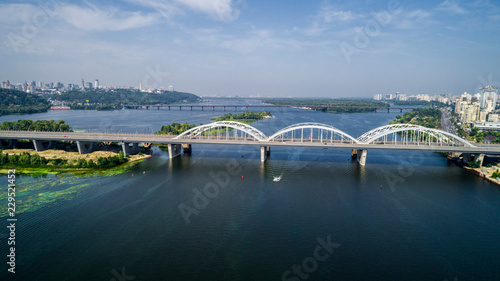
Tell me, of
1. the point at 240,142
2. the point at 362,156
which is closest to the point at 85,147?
the point at 240,142

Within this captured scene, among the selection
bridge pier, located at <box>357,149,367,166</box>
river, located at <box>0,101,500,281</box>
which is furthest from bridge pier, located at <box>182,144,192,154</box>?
bridge pier, located at <box>357,149,367,166</box>

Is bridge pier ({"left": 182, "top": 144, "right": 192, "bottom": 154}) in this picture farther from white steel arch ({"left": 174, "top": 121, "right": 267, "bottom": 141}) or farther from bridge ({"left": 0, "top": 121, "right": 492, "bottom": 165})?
white steel arch ({"left": 174, "top": 121, "right": 267, "bottom": 141})

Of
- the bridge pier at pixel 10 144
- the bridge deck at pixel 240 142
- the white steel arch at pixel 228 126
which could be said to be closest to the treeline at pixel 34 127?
the bridge deck at pixel 240 142

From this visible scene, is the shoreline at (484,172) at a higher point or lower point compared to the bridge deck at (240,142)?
lower

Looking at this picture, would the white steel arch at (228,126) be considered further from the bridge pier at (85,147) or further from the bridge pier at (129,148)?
the bridge pier at (85,147)

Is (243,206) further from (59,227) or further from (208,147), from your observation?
(208,147)

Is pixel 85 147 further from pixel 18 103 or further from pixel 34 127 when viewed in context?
pixel 18 103

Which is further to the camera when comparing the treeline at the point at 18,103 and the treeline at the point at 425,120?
the treeline at the point at 18,103
